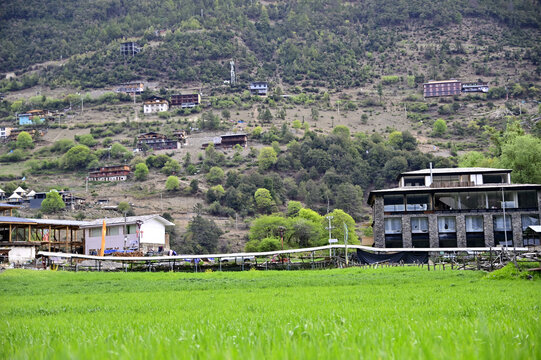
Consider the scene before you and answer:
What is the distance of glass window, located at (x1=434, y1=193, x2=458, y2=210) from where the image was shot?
→ 65562 millimetres

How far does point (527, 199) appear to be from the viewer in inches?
2466

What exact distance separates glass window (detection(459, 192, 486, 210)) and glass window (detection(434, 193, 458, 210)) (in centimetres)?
78

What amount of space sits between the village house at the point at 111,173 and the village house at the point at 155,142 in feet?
69.0

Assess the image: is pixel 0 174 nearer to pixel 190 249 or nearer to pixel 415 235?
pixel 190 249

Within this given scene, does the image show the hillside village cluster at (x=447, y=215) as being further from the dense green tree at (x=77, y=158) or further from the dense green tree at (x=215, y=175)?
the dense green tree at (x=77, y=158)

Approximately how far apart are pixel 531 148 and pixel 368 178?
82899 mm

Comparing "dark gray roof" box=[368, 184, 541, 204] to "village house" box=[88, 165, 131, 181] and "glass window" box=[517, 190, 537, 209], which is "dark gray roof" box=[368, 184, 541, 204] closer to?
"glass window" box=[517, 190, 537, 209]

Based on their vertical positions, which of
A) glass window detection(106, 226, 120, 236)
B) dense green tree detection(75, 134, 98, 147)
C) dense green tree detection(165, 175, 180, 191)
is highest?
dense green tree detection(75, 134, 98, 147)

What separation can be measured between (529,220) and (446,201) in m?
9.61

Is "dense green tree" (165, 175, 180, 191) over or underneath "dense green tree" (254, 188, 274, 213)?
over

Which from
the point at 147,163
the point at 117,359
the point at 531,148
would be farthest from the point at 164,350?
the point at 147,163

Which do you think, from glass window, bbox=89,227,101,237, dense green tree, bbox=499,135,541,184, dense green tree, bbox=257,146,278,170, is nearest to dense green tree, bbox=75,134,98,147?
dense green tree, bbox=257,146,278,170

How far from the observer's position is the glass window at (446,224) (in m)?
64.7

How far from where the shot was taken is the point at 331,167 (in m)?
156
